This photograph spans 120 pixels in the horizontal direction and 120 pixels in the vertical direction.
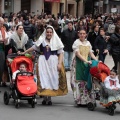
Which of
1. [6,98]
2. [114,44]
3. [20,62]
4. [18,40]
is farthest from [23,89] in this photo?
[114,44]

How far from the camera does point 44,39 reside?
962 cm

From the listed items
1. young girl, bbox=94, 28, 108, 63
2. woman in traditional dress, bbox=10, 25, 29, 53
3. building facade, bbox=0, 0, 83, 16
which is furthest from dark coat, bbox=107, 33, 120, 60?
building facade, bbox=0, 0, 83, 16

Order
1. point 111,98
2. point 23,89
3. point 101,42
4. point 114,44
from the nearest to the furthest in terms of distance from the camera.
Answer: point 111,98, point 23,89, point 114,44, point 101,42

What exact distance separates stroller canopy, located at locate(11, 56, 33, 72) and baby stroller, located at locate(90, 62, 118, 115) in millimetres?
1638

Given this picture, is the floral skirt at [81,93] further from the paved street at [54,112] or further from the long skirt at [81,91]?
the paved street at [54,112]

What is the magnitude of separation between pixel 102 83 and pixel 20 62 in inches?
80.4

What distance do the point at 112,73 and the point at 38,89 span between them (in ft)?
5.32

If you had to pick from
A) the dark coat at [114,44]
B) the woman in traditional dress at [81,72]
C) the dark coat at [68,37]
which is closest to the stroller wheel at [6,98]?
the woman in traditional dress at [81,72]

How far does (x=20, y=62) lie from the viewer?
10094 mm

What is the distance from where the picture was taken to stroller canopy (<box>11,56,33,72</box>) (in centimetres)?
1001

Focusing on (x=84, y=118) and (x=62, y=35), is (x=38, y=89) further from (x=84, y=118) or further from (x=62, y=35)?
(x=62, y=35)

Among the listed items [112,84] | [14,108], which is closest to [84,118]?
[112,84]

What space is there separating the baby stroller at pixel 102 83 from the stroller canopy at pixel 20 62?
1.64 metres

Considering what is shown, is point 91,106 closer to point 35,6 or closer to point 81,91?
point 81,91
